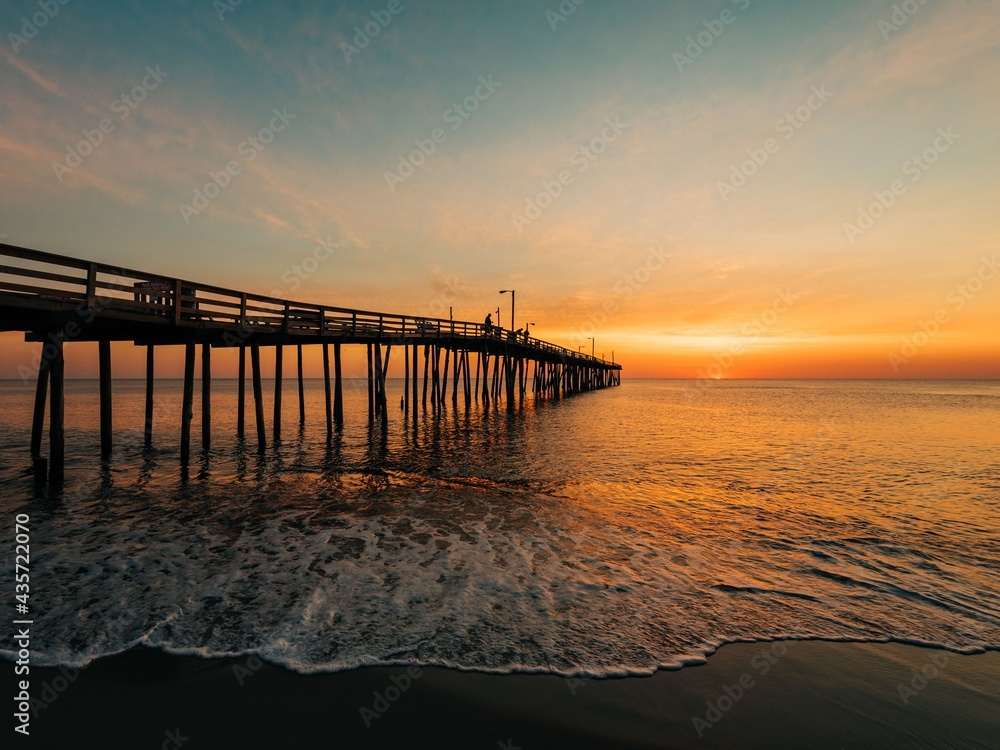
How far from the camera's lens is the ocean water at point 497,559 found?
492 centimetres

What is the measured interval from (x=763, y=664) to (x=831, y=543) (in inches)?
205

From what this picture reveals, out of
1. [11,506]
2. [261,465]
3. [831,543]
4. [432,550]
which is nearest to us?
[432,550]


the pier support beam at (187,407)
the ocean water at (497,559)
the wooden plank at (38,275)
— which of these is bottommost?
the ocean water at (497,559)

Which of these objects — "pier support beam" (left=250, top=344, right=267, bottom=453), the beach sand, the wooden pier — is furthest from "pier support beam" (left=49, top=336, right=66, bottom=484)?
the beach sand

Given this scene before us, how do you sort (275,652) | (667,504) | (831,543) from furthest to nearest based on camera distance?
(667,504), (831,543), (275,652)

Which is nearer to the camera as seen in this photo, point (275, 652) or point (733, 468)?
point (275, 652)

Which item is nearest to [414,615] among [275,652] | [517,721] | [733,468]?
[275,652]

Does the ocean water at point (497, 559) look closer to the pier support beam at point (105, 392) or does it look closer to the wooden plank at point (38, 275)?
the pier support beam at point (105, 392)

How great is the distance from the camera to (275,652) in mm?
4535

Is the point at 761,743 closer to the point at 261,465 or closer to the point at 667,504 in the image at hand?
the point at 667,504

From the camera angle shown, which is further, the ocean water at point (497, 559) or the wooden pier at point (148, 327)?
the wooden pier at point (148, 327)

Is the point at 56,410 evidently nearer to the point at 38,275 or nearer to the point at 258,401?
the point at 38,275

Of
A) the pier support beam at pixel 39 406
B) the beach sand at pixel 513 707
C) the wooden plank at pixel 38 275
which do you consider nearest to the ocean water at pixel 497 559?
the beach sand at pixel 513 707

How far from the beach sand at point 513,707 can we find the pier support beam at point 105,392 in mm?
12641
